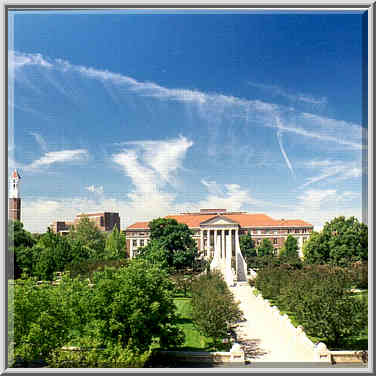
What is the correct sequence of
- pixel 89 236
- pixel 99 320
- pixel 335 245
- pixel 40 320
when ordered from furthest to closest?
1. pixel 89 236
2. pixel 335 245
3. pixel 40 320
4. pixel 99 320

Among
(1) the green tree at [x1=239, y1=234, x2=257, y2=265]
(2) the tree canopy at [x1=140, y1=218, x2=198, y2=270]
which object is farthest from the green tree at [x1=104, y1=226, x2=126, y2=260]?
(1) the green tree at [x1=239, y1=234, x2=257, y2=265]

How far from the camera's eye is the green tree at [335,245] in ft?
52.3

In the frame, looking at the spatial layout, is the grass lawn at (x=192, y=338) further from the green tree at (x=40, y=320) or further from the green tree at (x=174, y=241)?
the green tree at (x=174, y=241)

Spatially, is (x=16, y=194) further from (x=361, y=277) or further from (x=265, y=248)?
(x=265, y=248)

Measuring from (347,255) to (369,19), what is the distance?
1363 centimetres

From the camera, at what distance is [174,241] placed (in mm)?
18812

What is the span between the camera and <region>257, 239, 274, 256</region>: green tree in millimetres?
23203

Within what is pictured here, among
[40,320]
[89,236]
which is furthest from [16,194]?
[89,236]

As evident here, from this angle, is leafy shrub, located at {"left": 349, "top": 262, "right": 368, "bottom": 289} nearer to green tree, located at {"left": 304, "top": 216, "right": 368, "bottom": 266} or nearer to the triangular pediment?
green tree, located at {"left": 304, "top": 216, "right": 368, "bottom": 266}

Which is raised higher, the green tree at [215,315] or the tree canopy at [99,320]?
the tree canopy at [99,320]

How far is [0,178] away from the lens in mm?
4805

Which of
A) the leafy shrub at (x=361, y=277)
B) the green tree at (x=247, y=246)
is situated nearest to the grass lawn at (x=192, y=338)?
the leafy shrub at (x=361, y=277)

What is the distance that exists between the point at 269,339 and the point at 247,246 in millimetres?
16147

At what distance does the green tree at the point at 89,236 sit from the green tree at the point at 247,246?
8320 mm
